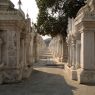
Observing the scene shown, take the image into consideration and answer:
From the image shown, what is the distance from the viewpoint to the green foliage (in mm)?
29734

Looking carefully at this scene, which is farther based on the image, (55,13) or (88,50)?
(55,13)

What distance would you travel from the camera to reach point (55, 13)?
31156mm

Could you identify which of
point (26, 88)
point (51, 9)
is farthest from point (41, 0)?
point (26, 88)

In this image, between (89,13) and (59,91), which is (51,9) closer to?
(89,13)

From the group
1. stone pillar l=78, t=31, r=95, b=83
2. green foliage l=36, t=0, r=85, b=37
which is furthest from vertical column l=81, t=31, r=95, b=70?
green foliage l=36, t=0, r=85, b=37

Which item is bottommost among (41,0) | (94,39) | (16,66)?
(16,66)

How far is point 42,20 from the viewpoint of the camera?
30594mm

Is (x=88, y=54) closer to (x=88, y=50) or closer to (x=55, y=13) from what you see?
(x=88, y=50)

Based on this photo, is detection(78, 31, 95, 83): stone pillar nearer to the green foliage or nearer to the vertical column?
the vertical column

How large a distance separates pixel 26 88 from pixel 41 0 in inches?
759

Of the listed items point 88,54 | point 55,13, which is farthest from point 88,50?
point 55,13

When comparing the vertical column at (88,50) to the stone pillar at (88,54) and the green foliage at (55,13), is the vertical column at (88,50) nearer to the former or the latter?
the stone pillar at (88,54)

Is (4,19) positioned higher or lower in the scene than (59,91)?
higher

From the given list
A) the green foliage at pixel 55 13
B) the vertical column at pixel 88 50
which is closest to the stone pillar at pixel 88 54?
the vertical column at pixel 88 50
